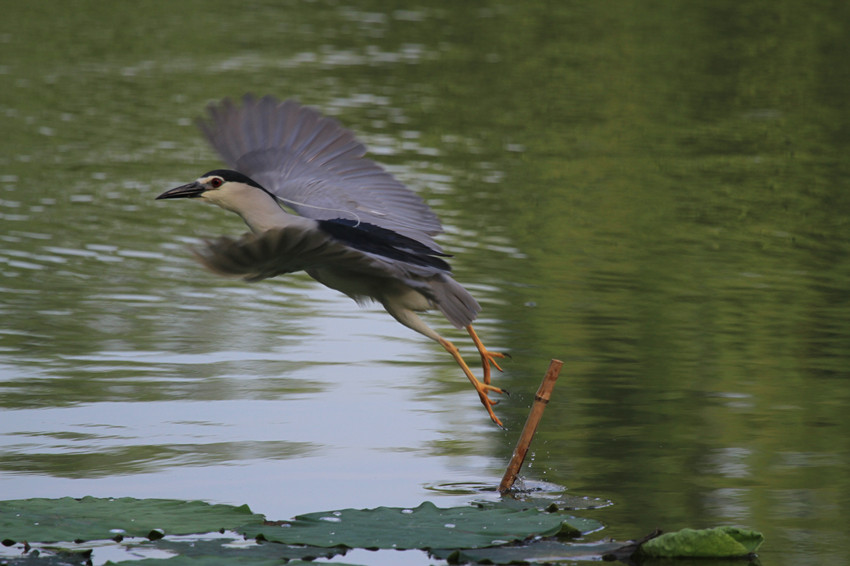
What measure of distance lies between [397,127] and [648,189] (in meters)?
3.54

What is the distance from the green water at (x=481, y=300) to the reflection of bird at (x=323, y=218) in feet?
2.14

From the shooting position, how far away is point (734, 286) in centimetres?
852

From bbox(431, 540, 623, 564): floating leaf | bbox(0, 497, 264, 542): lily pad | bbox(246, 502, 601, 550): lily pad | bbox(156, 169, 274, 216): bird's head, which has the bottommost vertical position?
bbox(431, 540, 623, 564): floating leaf

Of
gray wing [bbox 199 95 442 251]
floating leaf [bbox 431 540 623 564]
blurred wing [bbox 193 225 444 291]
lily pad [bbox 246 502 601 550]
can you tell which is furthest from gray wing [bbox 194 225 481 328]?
floating leaf [bbox 431 540 623 564]

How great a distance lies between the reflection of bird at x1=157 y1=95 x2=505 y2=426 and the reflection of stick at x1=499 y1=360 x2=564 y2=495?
392 mm

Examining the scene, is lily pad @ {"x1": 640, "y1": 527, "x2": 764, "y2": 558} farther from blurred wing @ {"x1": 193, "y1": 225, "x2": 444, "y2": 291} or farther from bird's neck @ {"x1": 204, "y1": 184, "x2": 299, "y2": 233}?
bird's neck @ {"x1": 204, "y1": 184, "x2": 299, "y2": 233}

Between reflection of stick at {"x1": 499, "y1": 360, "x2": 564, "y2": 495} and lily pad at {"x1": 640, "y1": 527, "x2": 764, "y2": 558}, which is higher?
reflection of stick at {"x1": 499, "y1": 360, "x2": 564, "y2": 495}

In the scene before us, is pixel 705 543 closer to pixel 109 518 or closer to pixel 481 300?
pixel 109 518

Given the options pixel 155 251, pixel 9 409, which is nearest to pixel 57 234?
pixel 155 251

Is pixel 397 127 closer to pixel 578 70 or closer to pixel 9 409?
pixel 578 70

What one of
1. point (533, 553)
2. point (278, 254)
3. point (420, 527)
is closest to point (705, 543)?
point (533, 553)

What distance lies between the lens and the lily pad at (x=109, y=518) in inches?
161

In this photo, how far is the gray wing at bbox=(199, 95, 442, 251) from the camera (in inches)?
247

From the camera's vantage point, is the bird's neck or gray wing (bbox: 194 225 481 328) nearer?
gray wing (bbox: 194 225 481 328)
